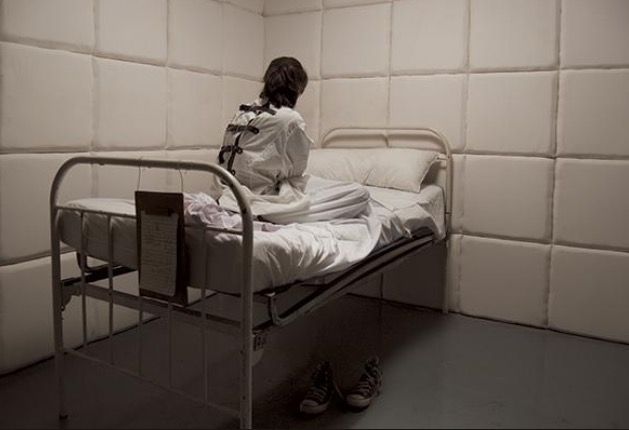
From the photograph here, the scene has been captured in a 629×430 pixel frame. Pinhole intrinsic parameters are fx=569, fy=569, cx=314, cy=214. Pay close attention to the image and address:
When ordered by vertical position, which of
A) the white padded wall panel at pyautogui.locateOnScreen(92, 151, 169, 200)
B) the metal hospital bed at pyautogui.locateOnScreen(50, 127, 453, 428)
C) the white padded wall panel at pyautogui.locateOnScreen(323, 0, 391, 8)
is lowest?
the metal hospital bed at pyautogui.locateOnScreen(50, 127, 453, 428)

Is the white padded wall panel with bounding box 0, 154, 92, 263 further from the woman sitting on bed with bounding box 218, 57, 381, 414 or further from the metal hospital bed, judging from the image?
the woman sitting on bed with bounding box 218, 57, 381, 414

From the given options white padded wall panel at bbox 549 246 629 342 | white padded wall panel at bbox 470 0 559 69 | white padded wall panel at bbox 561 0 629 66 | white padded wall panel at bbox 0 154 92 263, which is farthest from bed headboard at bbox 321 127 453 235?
white padded wall panel at bbox 0 154 92 263

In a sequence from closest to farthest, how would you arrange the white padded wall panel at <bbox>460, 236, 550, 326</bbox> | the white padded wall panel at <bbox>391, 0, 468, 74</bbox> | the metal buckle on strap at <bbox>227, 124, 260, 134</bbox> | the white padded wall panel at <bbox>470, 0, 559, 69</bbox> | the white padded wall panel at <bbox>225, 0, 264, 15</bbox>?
the metal buckle on strap at <bbox>227, 124, 260, 134</bbox>, the white padded wall panel at <bbox>470, 0, 559, 69</bbox>, the white padded wall panel at <bbox>460, 236, 550, 326</bbox>, the white padded wall panel at <bbox>391, 0, 468, 74</bbox>, the white padded wall panel at <bbox>225, 0, 264, 15</bbox>

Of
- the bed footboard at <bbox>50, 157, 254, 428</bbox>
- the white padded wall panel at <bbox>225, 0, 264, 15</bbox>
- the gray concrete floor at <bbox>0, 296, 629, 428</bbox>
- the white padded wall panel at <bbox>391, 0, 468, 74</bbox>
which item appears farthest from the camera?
the white padded wall panel at <bbox>225, 0, 264, 15</bbox>

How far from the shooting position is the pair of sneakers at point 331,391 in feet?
6.75

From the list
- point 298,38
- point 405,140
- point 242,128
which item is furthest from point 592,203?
point 298,38

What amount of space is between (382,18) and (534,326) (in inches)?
79.6

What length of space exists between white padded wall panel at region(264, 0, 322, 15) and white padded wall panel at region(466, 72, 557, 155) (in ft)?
3.90

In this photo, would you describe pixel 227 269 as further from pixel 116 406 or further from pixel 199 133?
pixel 199 133

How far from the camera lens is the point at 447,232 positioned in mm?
3346

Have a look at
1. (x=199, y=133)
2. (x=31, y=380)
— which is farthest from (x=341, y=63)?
(x=31, y=380)

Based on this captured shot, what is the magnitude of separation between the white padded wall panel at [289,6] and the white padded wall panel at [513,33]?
106 cm

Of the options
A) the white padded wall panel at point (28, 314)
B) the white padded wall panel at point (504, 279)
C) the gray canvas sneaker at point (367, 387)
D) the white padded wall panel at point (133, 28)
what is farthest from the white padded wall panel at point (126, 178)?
the white padded wall panel at point (504, 279)

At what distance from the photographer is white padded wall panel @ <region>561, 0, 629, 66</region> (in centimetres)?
282
